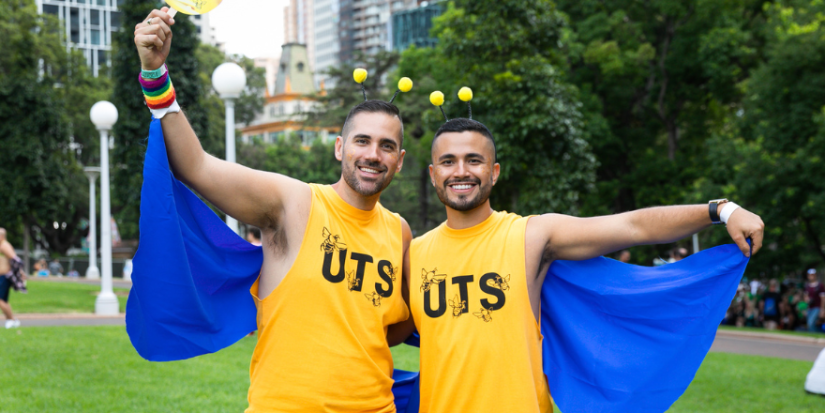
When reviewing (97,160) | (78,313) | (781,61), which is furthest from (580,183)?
(97,160)

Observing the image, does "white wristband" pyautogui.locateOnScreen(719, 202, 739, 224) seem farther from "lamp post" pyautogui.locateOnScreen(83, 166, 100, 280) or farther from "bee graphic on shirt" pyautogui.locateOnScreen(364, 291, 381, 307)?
"lamp post" pyautogui.locateOnScreen(83, 166, 100, 280)

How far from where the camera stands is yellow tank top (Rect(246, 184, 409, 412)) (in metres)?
3.27

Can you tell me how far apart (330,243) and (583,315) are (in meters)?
1.54

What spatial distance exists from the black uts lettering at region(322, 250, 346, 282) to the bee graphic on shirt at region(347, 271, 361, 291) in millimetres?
31

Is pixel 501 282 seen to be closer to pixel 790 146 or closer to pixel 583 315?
pixel 583 315

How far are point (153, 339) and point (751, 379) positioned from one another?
9.60 metres

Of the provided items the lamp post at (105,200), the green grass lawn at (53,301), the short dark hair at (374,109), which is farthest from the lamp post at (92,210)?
the short dark hair at (374,109)

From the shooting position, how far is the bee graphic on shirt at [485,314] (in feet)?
11.6

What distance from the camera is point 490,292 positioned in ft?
11.7

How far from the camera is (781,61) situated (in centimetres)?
1900

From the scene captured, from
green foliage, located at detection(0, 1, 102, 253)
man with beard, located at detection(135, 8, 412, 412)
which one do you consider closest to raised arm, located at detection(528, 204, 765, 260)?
man with beard, located at detection(135, 8, 412, 412)

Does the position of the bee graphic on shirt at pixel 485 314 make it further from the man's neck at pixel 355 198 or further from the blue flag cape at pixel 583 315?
the man's neck at pixel 355 198

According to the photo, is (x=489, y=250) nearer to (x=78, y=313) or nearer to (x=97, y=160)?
(x=78, y=313)

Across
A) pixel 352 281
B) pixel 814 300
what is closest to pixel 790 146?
pixel 814 300
